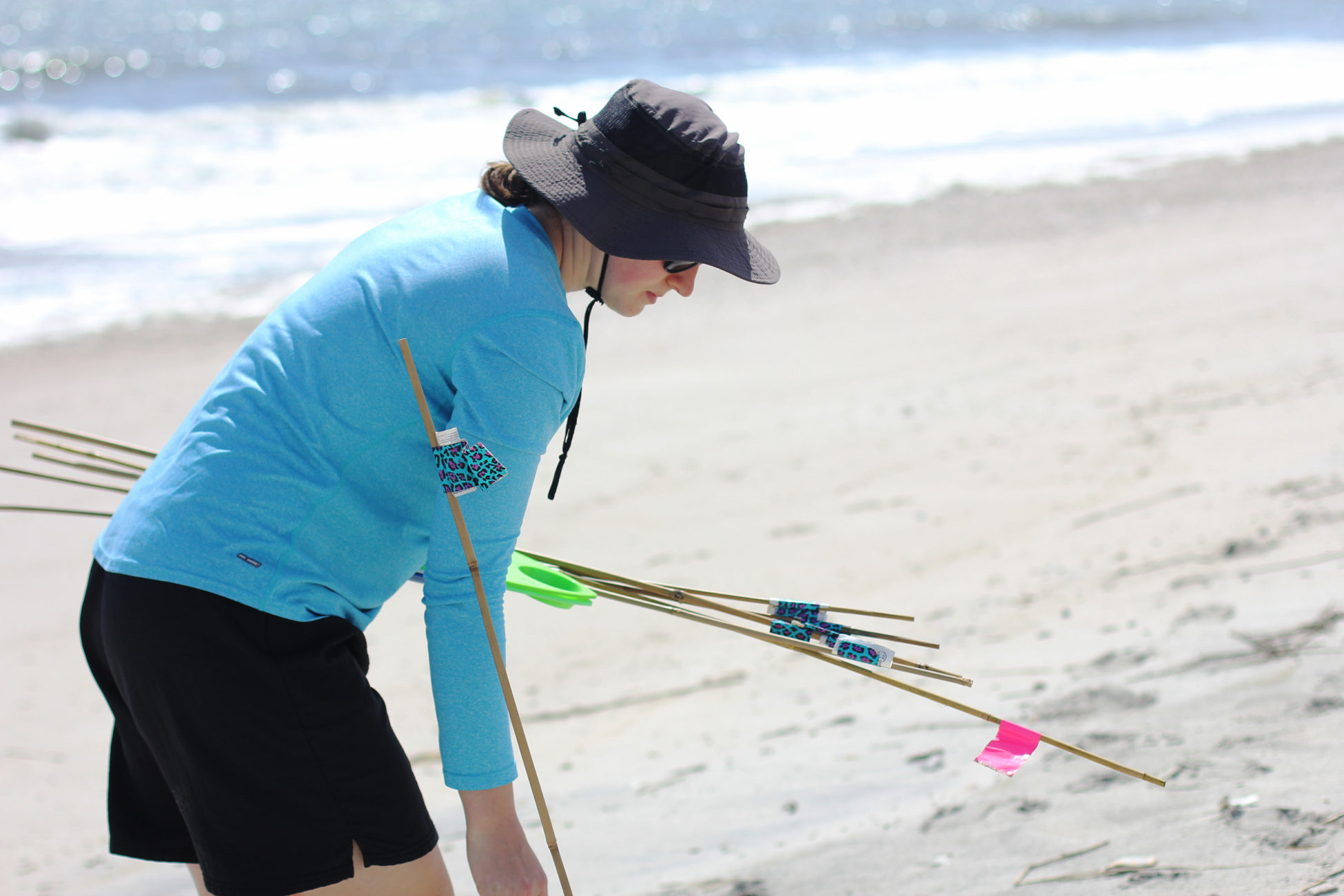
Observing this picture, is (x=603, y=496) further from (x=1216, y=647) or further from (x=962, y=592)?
(x=1216, y=647)

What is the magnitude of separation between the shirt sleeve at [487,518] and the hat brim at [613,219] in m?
0.13

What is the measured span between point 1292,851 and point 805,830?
2.95 feet

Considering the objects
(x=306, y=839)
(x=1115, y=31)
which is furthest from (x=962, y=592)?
(x=1115, y=31)

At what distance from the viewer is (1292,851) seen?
189 centimetres

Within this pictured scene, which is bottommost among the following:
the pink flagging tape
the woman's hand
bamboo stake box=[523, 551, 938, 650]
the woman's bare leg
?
the woman's bare leg

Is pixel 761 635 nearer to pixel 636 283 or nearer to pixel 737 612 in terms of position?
pixel 737 612

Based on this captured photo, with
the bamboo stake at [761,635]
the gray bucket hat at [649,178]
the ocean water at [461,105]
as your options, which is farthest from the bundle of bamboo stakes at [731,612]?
the ocean water at [461,105]

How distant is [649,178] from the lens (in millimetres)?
1364

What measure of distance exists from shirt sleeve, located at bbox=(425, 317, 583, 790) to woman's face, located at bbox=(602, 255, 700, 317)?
0.14m

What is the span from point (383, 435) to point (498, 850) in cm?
52

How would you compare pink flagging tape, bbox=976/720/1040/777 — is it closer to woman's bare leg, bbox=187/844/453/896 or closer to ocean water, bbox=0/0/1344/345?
woman's bare leg, bbox=187/844/453/896

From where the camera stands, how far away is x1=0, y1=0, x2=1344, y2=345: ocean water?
8.23 metres

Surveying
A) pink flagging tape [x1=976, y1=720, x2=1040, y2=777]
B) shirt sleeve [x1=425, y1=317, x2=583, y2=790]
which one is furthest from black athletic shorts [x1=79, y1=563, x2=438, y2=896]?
pink flagging tape [x1=976, y1=720, x2=1040, y2=777]

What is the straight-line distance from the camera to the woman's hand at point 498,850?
1.35 m
